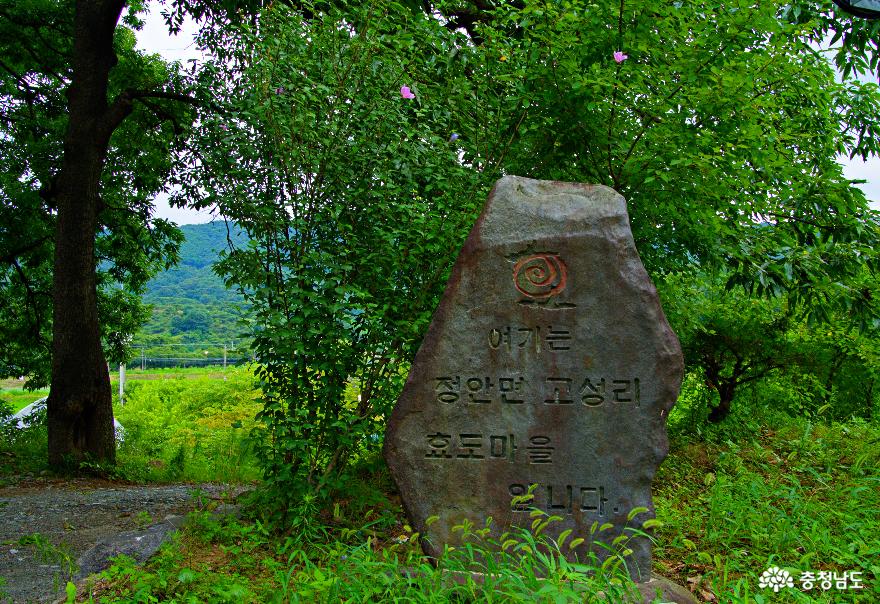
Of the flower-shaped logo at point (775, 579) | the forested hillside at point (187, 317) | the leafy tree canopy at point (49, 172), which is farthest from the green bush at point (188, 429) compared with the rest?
the flower-shaped logo at point (775, 579)

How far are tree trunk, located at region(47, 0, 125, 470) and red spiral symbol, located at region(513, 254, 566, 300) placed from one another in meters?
5.81

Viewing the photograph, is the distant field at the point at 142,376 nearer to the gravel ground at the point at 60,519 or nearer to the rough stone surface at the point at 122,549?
the gravel ground at the point at 60,519

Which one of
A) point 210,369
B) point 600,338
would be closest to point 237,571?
point 600,338

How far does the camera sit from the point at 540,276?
4.29 metres

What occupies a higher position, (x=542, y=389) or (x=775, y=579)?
(x=542, y=389)

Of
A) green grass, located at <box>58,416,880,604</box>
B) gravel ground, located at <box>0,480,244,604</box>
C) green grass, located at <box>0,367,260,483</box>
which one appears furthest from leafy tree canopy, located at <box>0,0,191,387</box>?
green grass, located at <box>58,416,880,604</box>

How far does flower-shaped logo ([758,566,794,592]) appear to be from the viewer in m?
4.03

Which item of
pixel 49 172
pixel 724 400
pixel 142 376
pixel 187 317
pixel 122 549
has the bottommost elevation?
pixel 142 376

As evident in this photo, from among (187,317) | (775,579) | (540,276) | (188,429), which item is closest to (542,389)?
(540,276)

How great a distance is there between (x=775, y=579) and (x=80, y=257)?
7.35m

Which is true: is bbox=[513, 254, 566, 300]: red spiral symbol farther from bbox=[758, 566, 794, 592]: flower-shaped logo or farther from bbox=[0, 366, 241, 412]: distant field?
bbox=[0, 366, 241, 412]: distant field

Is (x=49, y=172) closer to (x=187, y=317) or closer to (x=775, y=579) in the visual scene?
(x=775, y=579)

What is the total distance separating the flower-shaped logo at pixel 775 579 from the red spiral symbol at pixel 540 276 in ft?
6.44

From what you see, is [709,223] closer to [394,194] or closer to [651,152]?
[651,152]
